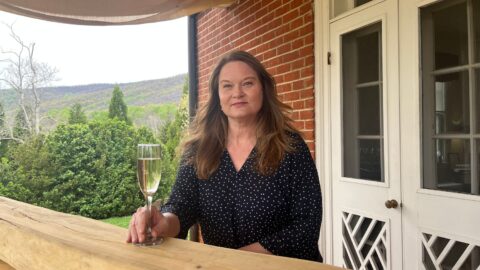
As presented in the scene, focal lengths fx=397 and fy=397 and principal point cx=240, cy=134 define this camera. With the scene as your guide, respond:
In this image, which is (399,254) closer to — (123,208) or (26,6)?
(26,6)

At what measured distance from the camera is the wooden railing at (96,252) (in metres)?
0.83

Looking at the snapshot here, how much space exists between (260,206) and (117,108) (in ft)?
25.5

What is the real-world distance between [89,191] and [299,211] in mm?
7824

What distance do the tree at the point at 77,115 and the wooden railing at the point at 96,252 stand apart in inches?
294

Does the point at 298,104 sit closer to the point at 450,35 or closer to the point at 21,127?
the point at 450,35

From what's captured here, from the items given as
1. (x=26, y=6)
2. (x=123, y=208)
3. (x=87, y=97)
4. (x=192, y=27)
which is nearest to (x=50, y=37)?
(x=87, y=97)

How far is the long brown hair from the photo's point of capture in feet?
4.65

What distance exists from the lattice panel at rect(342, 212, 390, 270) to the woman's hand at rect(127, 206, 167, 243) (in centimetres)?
173

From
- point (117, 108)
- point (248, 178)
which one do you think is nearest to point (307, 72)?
point (248, 178)

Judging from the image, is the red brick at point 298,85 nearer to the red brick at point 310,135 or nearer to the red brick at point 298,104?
the red brick at point 298,104

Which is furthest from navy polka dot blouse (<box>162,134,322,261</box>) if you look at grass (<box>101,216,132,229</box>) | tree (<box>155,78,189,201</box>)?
grass (<box>101,216,132,229</box>)

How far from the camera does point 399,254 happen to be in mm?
2322

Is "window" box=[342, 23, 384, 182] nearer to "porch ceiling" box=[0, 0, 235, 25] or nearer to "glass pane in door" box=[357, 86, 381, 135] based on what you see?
"glass pane in door" box=[357, 86, 381, 135]

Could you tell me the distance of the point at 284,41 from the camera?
3246mm
